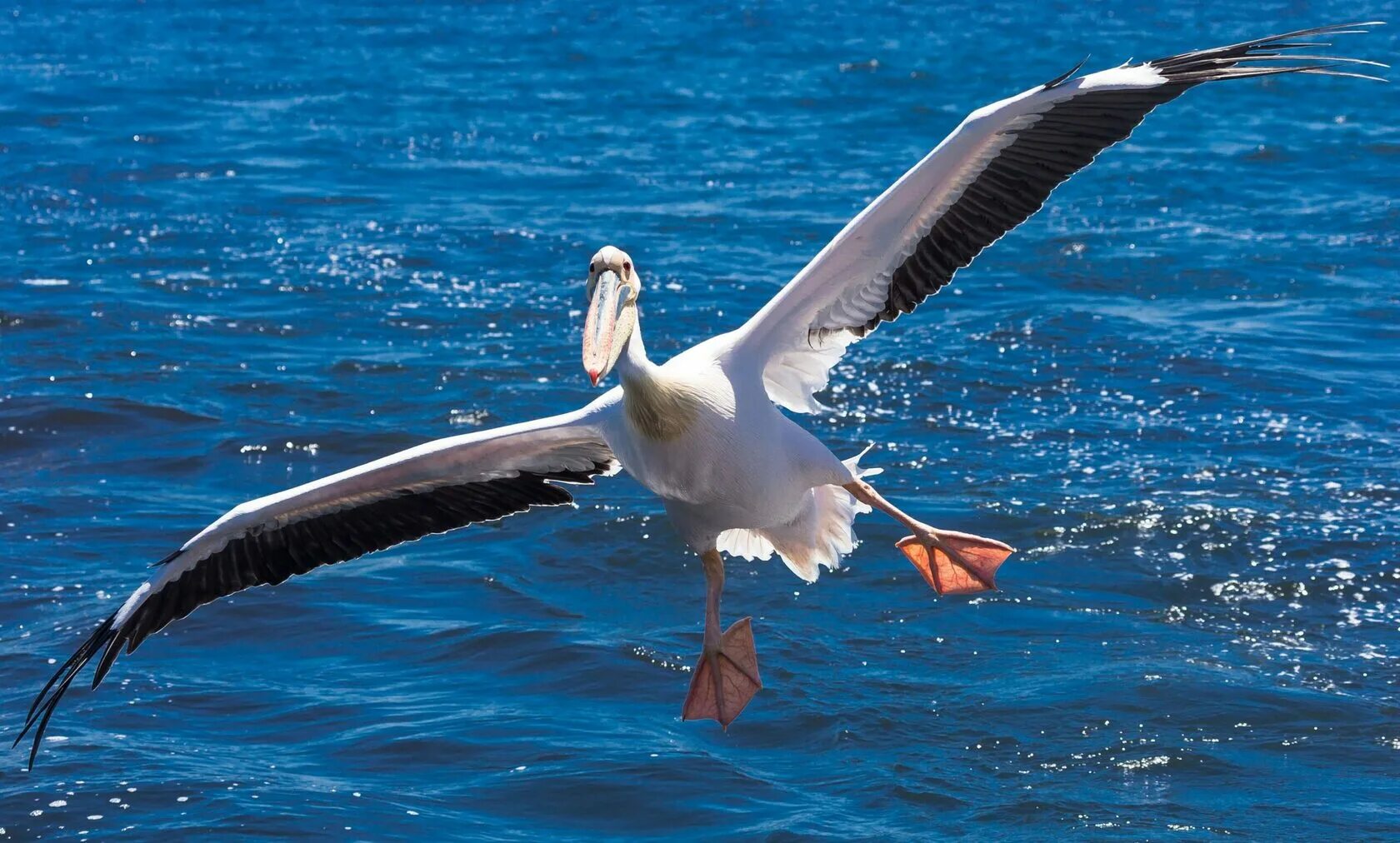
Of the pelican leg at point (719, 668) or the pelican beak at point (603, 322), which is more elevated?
the pelican beak at point (603, 322)

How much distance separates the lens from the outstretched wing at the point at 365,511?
6.68 meters

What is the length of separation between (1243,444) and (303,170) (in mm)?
10122

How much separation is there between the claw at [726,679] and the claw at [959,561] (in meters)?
0.73

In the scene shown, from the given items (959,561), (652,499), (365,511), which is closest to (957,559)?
(959,561)

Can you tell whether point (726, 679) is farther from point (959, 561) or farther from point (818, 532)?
point (959, 561)

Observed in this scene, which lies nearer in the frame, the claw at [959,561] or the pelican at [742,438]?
the pelican at [742,438]

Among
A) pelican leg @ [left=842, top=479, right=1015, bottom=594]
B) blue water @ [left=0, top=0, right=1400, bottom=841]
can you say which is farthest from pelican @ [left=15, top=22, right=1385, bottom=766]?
blue water @ [left=0, top=0, right=1400, bottom=841]

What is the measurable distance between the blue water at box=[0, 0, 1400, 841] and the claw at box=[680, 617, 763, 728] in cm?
34

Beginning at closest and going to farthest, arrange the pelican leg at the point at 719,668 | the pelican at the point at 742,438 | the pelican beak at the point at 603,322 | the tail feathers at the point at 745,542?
1. the pelican beak at the point at 603,322
2. the pelican at the point at 742,438
3. the pelican leg at the point at 719,668
4. the tail feathers at the point at 745,542

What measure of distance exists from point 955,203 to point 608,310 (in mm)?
1603

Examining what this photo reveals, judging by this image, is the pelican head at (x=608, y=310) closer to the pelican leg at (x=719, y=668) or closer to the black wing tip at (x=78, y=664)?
the pelican leg at (x=719, y=668)

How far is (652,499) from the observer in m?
10.0

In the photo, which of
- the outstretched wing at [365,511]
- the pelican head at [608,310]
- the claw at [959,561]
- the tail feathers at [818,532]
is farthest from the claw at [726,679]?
the pelican head at [608,310]

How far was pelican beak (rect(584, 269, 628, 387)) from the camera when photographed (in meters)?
5.32
